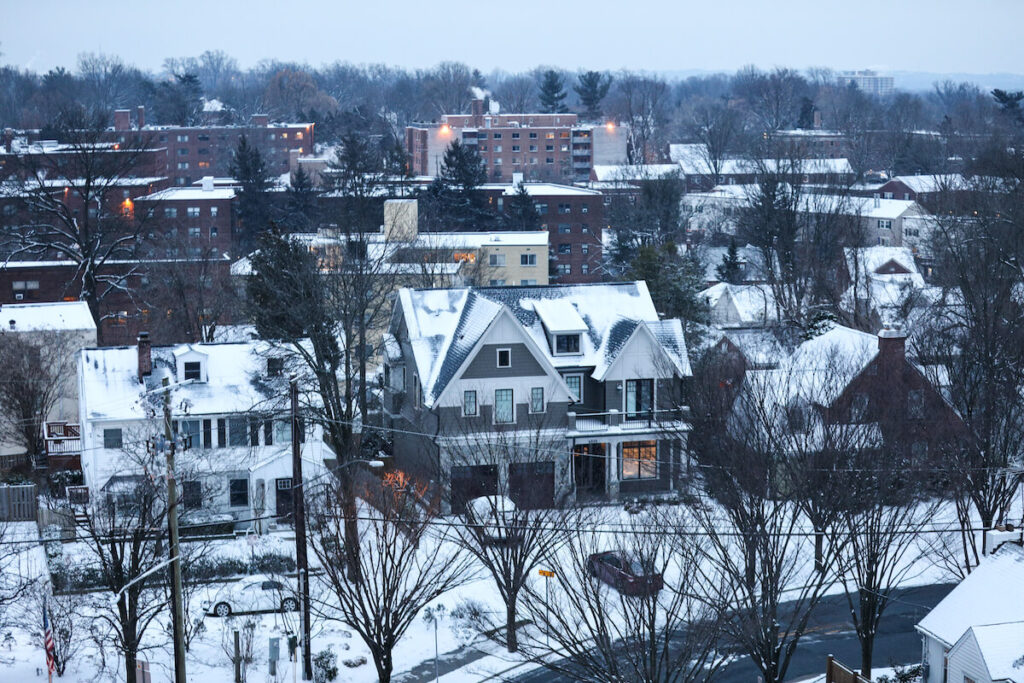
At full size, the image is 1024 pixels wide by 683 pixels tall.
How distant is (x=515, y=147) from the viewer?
433ft

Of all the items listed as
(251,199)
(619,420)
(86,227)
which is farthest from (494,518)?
(251,199)

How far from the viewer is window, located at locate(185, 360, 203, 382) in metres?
38.7

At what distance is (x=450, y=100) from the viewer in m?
194

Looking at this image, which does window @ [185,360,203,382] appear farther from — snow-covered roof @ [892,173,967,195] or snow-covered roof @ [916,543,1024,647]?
snow-covered roof @ [892,173,967,195]

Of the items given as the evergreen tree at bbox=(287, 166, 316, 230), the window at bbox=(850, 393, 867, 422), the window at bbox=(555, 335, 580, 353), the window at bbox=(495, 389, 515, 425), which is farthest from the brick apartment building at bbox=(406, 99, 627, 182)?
the window at bbox=(850, 393, 867, 422)

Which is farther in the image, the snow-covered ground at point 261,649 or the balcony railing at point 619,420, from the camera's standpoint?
the balcony railing at point 619,420

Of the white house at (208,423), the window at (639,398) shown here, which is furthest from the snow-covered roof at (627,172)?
the white house at (208,423)

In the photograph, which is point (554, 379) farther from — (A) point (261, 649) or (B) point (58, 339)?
(B) point (58, 339)

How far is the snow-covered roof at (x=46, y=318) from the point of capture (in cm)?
4641

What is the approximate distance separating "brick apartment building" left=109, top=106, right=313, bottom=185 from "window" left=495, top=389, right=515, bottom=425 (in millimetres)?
98413

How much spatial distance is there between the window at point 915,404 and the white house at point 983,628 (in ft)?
34.7

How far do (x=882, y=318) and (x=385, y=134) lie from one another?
91834 mm

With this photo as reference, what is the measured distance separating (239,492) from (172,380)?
152 inches

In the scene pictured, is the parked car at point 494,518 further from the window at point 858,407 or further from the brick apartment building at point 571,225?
the brick apartment building at point 571,225
